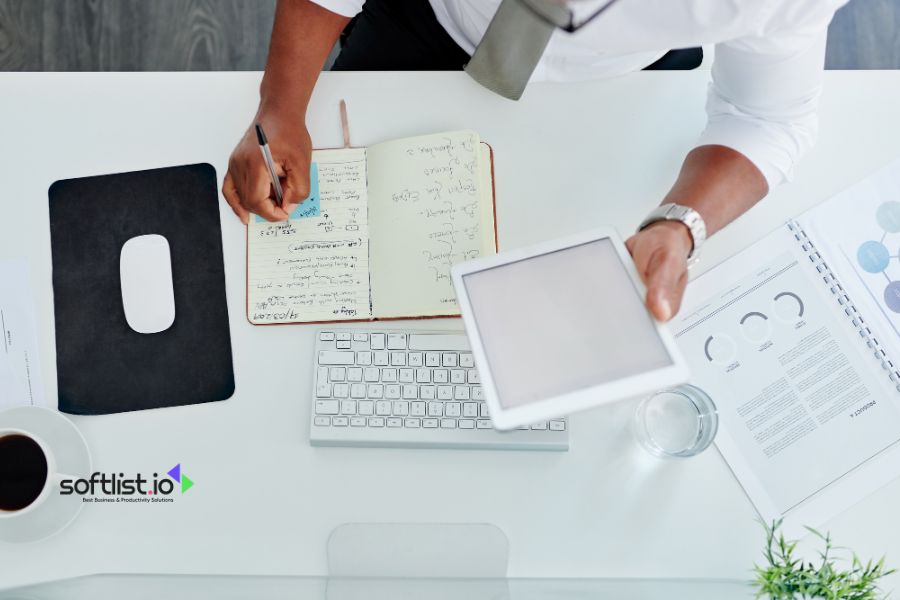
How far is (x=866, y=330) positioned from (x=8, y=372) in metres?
0.98

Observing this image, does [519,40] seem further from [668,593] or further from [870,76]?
[668,593]

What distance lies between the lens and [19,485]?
0.75 meters

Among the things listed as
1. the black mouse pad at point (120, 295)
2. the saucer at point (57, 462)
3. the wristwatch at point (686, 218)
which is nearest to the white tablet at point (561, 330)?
the wristwatch at point (686, 218)

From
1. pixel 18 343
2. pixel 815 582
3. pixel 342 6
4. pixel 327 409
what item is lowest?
pixel 815 582

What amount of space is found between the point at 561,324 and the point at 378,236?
0.90 feet

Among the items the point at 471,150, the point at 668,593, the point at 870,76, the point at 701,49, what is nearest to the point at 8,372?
the point at 471,150

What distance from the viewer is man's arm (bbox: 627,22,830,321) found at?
75 centimetres

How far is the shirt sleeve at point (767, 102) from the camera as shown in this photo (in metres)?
0.75

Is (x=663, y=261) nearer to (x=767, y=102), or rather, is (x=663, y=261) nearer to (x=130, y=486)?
(x=767, y=102)

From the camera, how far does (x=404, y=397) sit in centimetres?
80

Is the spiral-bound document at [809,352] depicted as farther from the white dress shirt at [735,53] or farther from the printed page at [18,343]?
the printed page at [18,343]

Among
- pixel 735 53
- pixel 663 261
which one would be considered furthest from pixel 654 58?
pixel 663 261

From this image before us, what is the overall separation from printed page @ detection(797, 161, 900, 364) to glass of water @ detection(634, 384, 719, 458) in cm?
23

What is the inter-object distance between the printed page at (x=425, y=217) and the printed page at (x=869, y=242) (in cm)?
40
